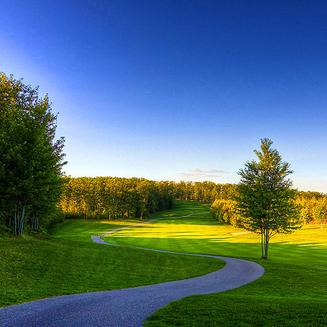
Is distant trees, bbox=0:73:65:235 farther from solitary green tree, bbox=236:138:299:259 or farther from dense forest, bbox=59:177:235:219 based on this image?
dense forest, bbox=59:177:235:219

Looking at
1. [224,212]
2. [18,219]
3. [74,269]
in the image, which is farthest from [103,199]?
[74,269]

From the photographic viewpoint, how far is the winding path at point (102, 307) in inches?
471

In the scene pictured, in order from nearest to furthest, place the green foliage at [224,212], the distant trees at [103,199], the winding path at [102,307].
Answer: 1. the winding path at [102,307]
2. the green foliage at [224,212]
3. the distant trees at [103,199]

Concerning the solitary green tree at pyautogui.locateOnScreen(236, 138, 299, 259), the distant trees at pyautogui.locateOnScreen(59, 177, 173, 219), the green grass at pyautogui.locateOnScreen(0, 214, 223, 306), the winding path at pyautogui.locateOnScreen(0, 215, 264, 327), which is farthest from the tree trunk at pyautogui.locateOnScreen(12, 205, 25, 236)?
the distant trees at pyautogui.locateOnScreen(59, 177, 173, 219)

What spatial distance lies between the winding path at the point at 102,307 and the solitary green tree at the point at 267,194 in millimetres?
18201

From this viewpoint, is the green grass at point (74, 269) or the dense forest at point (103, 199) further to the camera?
the dense forest at point (103, 199)

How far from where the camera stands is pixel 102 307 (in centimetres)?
1423

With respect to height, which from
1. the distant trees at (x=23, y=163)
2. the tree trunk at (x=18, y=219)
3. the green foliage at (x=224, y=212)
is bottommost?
the green foliage at (x=224, y=212)

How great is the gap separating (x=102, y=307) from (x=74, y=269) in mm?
10634

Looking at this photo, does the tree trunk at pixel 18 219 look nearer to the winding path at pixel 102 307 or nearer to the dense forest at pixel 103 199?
the winding path at pixel 102 307

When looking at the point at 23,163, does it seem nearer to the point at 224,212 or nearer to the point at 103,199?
the point at 103,199

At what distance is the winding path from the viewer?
12.0 metres

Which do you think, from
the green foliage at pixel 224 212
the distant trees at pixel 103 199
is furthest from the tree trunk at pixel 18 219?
the green foliage at pixel 224 212

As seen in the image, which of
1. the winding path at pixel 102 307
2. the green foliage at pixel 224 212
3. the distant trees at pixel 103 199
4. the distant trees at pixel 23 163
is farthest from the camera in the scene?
the distant trees at pixel 103 199
